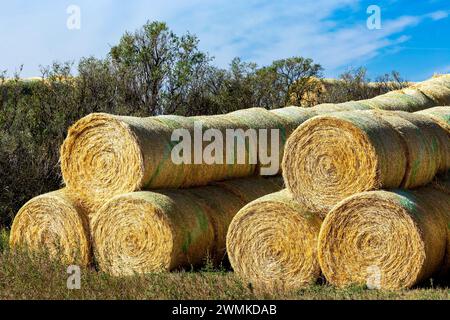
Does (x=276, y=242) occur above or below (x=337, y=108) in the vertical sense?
below

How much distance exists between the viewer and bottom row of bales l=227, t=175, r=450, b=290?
992 cm

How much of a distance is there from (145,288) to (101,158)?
10.5 ft

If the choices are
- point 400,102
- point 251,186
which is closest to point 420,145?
point 251,186

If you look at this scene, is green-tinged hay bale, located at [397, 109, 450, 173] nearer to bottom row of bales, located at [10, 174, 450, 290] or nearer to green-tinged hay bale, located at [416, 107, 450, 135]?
green-tinged hay bale, located at [416, 107, 450, 135]

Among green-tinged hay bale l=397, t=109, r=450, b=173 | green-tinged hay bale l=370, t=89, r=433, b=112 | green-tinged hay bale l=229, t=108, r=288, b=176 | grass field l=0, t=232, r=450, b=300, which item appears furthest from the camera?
green-tinged hay bale l=370, t=89, r=433, b=112

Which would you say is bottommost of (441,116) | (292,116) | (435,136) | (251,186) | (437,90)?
(251,186)

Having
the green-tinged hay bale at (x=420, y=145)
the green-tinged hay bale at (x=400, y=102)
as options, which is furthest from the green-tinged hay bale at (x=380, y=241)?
the green-tinged hay bale at (x=400, y=102)

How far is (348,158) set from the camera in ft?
34.3

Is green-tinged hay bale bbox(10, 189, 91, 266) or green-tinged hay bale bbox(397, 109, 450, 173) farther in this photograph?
green-tinged hay bale bbox(10, 189, 91, 266)

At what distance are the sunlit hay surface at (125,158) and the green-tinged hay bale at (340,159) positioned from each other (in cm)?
196

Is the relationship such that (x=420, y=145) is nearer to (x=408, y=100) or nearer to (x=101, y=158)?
(x=101, y=158)

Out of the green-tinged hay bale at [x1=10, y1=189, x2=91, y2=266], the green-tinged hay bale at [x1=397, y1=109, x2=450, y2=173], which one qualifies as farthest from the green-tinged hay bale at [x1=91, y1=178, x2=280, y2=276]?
the green-tinged hay bale at [x1=397, y1=109, x2=450, y2=173]

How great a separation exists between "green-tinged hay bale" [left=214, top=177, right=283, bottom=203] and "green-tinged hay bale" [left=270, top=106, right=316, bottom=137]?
3.60 feet
